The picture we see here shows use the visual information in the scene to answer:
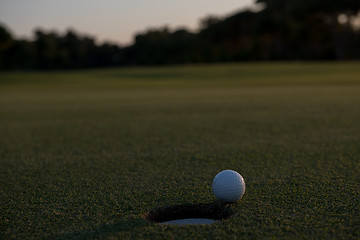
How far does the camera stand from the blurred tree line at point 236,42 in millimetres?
37781

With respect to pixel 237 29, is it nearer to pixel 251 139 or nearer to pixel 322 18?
pixel 322 18

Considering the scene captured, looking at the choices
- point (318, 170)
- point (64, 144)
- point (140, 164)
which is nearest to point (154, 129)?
point (64, 144)

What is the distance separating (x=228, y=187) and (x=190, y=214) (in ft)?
0.92

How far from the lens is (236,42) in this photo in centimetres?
5225

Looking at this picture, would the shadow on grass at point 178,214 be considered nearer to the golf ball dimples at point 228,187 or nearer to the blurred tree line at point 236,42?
the golf ball dimples at point 228,187

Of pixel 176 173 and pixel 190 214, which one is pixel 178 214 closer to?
pixel 190 214

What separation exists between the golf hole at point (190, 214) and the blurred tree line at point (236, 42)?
118 feet

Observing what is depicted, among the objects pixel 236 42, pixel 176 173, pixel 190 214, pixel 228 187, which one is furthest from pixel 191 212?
pixel 236 42

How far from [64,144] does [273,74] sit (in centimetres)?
1781

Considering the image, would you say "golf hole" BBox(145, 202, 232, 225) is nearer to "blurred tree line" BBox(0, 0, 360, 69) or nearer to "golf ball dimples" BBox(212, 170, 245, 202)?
"golf ball dimples" BBox(212, 170, 245, 202)

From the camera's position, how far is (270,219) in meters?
1.91

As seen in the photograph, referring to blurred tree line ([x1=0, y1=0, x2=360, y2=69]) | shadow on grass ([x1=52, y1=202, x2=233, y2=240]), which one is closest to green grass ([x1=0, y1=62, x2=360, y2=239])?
shadow on grass ([x1=52, y1=202, x2=233, y2=240])

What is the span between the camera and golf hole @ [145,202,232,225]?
2.09 meters

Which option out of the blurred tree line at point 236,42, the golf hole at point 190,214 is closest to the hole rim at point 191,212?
the golf hole at point 190,214
